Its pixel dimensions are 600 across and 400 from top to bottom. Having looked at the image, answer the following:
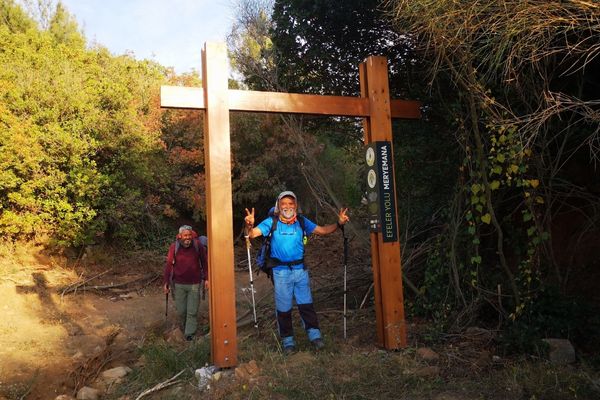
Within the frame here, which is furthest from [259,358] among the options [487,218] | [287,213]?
[487,218]

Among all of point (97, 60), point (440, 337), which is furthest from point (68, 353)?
point (97, 60)

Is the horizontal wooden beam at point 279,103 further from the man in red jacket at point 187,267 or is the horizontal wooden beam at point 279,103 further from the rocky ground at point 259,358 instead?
the man in red jacket at point 187,267

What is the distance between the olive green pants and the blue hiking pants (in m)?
2.27

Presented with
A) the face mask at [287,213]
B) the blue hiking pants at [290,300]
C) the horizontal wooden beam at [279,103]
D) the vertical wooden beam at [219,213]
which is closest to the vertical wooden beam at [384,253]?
the horizontal wooden beam at [279,103]

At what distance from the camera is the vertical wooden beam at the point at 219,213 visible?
467 cm

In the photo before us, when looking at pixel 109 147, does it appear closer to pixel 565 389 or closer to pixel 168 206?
pixel 168 206

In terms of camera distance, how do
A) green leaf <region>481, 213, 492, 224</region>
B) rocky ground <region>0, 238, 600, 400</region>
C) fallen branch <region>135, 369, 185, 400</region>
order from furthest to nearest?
green leaf <region>481, 213, 492, 224</region> < fallen branch <region>135, 369, 185, 400</region> < rocky ground <region>0, 238, 600, 400</region>

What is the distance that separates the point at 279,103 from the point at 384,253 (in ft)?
6.50

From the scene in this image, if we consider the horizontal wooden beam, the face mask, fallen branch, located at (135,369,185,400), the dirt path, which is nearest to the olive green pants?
the dirt path

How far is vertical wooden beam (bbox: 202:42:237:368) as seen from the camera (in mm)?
4668

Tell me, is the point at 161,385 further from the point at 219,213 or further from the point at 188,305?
the point at 188,305

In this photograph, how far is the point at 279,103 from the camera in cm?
511

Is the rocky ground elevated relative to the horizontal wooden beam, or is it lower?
lower

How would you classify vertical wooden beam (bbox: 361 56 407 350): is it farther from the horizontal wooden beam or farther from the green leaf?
the green leaf
